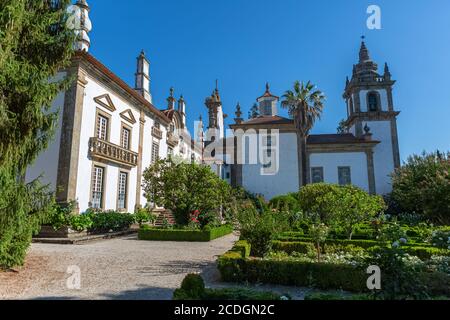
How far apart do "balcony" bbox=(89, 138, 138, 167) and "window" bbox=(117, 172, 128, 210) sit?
0.81 metres

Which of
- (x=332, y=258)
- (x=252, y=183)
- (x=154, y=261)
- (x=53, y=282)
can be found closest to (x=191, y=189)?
(x=154, y=261)

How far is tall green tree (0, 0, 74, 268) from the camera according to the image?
6.71 m

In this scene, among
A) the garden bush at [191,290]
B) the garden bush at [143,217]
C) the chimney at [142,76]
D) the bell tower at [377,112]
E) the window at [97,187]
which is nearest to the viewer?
the garden bush at [191,290]

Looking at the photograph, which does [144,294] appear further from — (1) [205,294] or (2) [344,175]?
(2) [344,175]

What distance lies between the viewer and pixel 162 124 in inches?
1037

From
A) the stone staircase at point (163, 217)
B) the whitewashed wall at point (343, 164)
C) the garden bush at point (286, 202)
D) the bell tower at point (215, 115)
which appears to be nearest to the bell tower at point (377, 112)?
the whitewashed wall at point (343, 164)

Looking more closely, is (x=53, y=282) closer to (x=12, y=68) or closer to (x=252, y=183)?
(x=12, y=68)

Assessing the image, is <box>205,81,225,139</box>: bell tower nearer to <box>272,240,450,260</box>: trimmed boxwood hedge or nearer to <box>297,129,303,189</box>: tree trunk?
<box>297,129,303,189</box>: tree trunk

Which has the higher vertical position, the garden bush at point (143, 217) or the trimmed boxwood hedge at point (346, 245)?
the garden bush at point (143, 217)

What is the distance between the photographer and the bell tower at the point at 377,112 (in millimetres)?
32469

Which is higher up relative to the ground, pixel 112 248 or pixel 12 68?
pixel 12 68

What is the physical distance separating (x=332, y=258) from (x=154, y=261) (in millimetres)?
5499

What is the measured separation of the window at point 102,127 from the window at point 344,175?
2305 centimetres

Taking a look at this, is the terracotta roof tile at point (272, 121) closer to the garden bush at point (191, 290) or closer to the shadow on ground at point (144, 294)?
the shadow on ground at point (144, 294)
